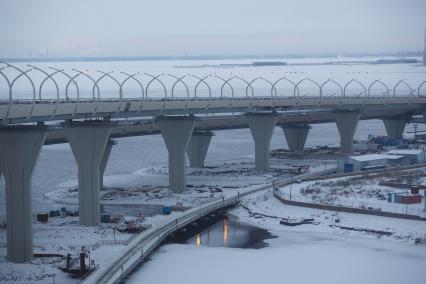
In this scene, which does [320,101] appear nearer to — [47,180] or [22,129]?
[47,180]

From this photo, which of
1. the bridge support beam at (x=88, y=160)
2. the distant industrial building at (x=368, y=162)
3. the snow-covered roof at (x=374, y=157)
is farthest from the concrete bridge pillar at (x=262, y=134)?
the bridge support beam at (x=88, y=160)

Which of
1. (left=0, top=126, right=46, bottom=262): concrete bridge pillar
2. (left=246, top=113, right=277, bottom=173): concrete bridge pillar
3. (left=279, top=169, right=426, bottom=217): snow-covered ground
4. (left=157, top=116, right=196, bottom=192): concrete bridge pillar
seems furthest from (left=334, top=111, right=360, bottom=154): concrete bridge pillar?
(left=0, top=126, right=46, bottom=262): concrete bridge pillar

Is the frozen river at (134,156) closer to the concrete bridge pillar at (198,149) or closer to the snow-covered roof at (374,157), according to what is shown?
the concrete bridge pillar at (198,149)

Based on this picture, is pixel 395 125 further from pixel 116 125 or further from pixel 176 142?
pixel 116 125

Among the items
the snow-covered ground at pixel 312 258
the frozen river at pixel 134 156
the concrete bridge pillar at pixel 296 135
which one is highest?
the concrete bridge pillar at pixel 296 135

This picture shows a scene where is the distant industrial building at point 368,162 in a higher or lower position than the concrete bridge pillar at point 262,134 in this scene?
lower

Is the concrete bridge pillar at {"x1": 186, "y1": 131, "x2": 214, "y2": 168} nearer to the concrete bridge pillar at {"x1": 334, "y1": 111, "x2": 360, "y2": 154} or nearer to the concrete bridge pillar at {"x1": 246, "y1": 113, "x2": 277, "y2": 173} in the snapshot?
the concrete bridge pillar at {"x1": 246, "y1": 113, "x2": 277, "y2": 173}
